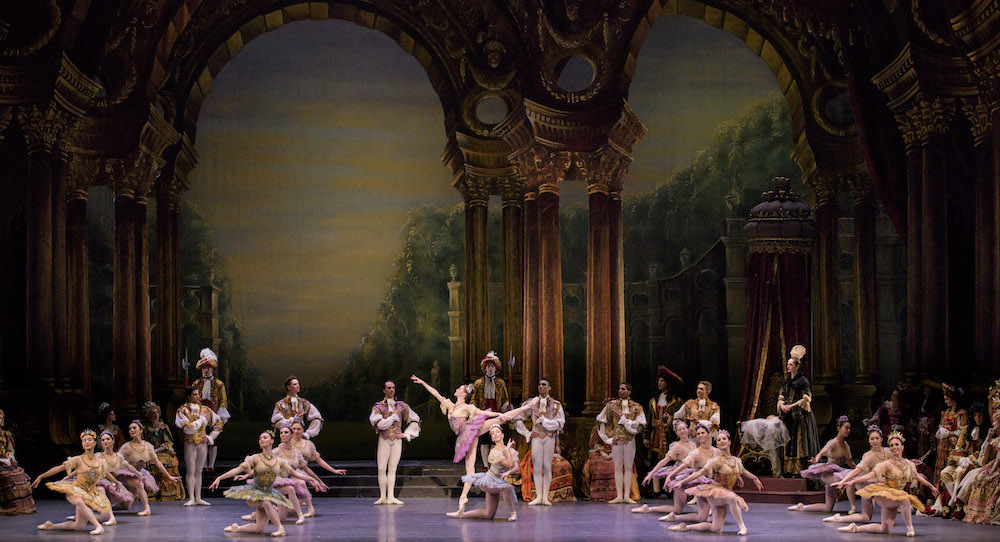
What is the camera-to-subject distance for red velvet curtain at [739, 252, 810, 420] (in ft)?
47.2

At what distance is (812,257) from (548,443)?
6.24 m

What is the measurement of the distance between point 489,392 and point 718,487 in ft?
Result: 17.1

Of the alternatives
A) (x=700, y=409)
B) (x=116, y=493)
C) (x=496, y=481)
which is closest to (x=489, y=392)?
(x=700, y=409)

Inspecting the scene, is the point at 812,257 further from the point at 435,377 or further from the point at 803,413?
the point at 435,377

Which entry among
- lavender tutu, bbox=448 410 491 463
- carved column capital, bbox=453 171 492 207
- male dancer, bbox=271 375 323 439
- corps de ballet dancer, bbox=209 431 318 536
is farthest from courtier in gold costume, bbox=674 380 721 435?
carved column capital, bbox=453 171 492 207

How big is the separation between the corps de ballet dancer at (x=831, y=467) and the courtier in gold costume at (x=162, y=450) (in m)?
6.90

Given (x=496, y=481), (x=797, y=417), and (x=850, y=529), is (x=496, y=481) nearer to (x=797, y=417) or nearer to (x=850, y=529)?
(x=850, y=529)

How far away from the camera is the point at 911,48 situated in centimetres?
1362

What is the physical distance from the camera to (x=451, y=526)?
11.1 meters

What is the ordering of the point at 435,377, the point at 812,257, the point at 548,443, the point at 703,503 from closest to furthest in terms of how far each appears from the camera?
the point at 703,503, the point at 548,443, the point at 812,257, the point at 435,377

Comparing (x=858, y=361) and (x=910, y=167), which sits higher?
(x=910, y=167)

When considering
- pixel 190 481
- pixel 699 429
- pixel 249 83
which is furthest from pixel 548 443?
pixel 249 83

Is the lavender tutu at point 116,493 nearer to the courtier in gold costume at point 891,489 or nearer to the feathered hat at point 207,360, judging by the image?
the feathered hat at point 207,360

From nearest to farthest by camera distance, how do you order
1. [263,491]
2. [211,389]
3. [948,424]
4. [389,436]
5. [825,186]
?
[263,491]
[948,424]
[389,436]
[211,389]
[825,186]
